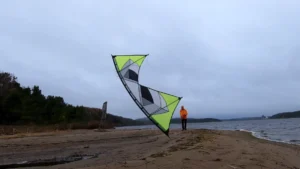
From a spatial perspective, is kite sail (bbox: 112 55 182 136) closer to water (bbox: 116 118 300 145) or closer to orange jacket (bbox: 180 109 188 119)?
water (bbox: 116 118 300 145)

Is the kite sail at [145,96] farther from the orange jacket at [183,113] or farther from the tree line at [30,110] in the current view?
the tree line at [30,110]

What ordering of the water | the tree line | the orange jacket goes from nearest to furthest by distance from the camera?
the orange jacket, the water, the tree line

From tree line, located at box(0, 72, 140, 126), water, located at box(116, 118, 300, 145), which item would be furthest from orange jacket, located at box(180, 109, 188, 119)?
tree line, located at box(0, 72, 140, 126)

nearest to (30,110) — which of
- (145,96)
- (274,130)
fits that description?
(274,130)

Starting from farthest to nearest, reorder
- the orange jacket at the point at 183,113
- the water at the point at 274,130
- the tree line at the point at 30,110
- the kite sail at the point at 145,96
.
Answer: the tree line at the point at 30,110 < the water at the point at 274,130 < the orange jacket at the point at 183,113 < the kite sail at the point at 145,96

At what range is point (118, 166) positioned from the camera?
23.4 feet

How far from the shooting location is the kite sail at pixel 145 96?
28.7 feet

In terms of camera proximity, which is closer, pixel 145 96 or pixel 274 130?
pixel 145 96

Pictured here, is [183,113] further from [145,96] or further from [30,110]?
[30,110]

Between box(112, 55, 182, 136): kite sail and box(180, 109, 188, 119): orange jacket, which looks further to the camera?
box(180, 109, 188, 119): orange jacket

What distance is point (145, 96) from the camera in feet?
29.3

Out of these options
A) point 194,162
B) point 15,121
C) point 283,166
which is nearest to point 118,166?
point 194,162

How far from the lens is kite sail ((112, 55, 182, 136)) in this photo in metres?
8.74

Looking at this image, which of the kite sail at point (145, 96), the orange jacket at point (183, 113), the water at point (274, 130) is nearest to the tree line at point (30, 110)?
the water at point (274, 130)
